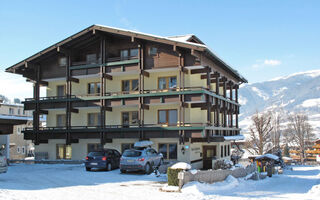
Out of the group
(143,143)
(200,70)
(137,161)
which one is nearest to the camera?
(137,161)

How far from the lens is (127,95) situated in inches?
1378

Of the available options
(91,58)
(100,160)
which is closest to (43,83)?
(91,58)

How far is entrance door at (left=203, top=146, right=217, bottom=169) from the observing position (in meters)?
36.9

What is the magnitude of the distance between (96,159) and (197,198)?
453 inches

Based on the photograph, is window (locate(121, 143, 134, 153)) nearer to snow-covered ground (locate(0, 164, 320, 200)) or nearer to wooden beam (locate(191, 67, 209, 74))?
wooden beam (locate(191, 67, 209, 74))

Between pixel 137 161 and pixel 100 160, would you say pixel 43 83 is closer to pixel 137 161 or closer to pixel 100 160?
pixel 100 160

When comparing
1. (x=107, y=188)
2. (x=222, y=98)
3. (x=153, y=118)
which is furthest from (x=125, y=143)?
(x=107, y=188)

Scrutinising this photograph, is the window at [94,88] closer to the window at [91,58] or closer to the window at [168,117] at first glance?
the window at [91,58]

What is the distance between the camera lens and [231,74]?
4294cm

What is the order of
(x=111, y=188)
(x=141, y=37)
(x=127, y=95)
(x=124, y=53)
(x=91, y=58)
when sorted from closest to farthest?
(x=111, y=188)
(x=141, y=37)
(x=127, y=95)
(x=124, y=53)
(x=91, y=58)

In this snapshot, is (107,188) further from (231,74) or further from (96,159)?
(231,74)

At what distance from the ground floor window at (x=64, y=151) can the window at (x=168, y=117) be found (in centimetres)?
1078

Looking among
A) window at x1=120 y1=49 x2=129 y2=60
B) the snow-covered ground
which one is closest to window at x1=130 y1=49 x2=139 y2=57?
window at x1=120 y1=49 x2=129 y2=60

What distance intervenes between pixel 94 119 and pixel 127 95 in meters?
5.87
